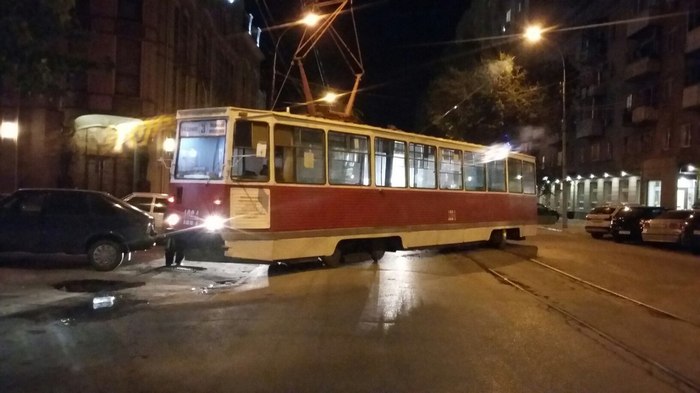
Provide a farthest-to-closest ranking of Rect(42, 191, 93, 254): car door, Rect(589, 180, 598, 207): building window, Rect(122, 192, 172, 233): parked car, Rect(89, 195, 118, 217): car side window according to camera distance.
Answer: Rect(589, 180, 598, 207): building window < Rect(122, 192, 172, 233): parked car < Rect(89, 195, 118, 217): car side window < Rect(42, 191, 93, 254): car door

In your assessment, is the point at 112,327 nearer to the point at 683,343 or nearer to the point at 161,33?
the point at 683,343

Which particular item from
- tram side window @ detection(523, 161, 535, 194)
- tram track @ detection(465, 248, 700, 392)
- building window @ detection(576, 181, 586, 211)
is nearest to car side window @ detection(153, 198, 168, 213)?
tram track @ detection(465, 248, 700, 392)

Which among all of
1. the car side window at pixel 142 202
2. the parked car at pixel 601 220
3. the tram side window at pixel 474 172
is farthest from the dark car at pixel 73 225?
the parked car at pixel 601 220

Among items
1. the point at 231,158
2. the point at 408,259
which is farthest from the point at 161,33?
the point at 231,158

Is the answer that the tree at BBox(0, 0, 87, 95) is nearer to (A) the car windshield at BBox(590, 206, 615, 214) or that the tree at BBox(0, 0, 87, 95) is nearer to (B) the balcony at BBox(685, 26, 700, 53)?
(A) the car windshield at BBox(590, 206, 615, 214)

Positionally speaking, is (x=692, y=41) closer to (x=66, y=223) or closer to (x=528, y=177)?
(x=528, y=177)

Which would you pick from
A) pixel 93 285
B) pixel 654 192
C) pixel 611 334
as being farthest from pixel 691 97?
pixel 93 285

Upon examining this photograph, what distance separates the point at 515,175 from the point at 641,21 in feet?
82.6

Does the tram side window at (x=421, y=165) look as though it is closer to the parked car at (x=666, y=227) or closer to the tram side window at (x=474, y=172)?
the tram side window at (x=474, y=172)

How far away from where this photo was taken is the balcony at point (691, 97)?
1478 inches

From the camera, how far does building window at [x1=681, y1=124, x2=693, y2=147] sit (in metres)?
39.7

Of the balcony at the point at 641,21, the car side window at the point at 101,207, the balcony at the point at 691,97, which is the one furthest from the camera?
the balcony at the point at 641,21

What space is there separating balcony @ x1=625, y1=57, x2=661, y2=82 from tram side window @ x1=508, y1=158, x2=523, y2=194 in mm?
23345

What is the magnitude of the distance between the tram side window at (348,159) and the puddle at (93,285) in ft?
14.8
